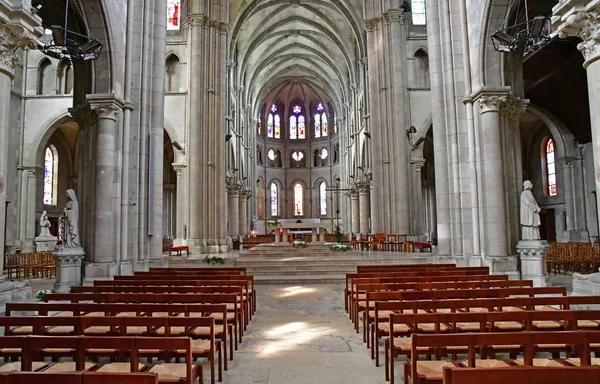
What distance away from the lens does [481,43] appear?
471 inches

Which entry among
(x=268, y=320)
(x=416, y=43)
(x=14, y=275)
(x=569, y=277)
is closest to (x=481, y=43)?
(x=569, y=277)

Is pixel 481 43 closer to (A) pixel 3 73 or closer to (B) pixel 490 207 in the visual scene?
(B) pixel 490 207

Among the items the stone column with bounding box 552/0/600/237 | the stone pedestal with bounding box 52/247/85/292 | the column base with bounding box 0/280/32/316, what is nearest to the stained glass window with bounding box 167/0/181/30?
the stone pedestal with bounding box 52/247/85/292

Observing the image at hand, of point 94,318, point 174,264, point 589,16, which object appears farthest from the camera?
point 174,264

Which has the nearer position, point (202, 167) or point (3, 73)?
point (3, 73)

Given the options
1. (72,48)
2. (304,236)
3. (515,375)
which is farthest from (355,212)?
(515,375)

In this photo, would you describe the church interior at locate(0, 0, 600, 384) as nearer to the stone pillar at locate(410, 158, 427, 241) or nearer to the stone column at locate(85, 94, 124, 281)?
the stone column at locate(85, 94, 124, 281)

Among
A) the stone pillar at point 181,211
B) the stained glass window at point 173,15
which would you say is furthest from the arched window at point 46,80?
the stone pillar at point 181,211

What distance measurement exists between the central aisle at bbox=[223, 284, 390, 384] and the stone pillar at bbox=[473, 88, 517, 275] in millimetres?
4775

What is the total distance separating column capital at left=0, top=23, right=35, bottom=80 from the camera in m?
7.19

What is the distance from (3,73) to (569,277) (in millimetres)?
15915

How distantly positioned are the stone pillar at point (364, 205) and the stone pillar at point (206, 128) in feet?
51.1

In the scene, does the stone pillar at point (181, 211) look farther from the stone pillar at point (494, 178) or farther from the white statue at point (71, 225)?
the stone pillar at point (494, 178)

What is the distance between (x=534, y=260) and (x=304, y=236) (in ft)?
85.5
